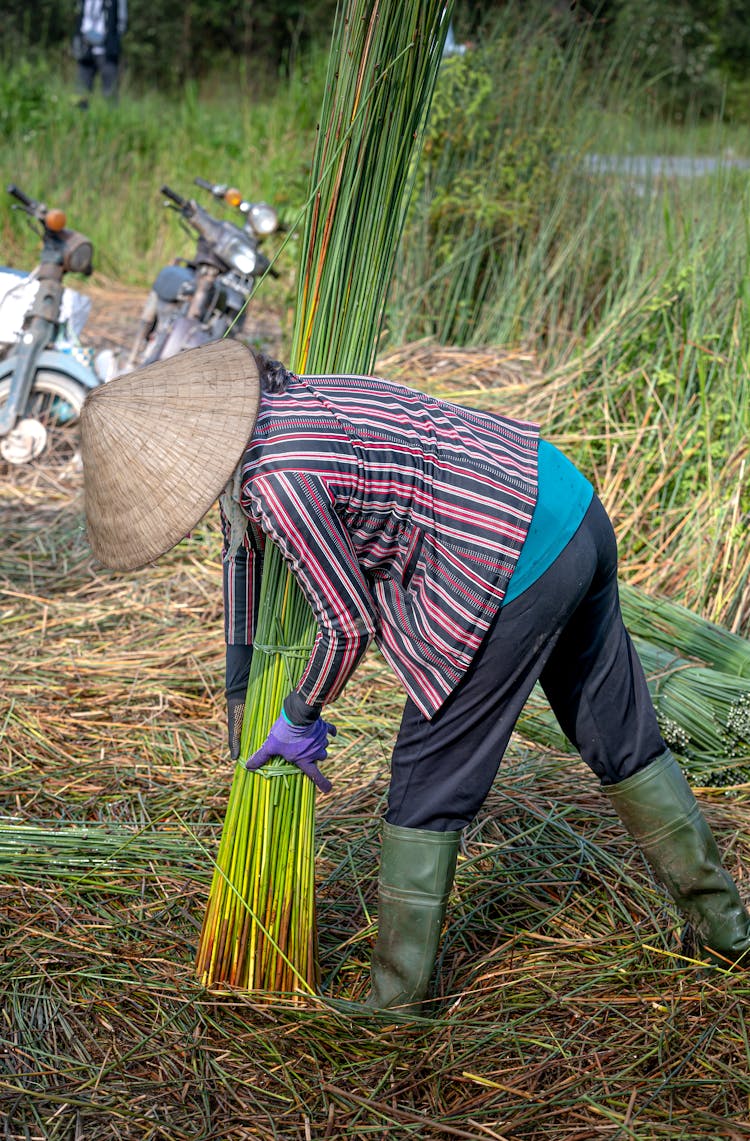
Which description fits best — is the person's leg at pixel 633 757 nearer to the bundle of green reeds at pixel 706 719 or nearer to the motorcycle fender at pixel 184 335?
the bundle of green reeds at pixel 706 719

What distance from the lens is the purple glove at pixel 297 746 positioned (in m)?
1.95

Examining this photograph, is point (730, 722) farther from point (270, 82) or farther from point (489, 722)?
point (270, 82)

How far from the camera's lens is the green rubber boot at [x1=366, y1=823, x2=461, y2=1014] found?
6.40 ft

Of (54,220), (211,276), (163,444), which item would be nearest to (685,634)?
(163,444)

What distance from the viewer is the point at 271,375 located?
5.97ft

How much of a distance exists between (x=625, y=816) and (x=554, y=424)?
2406 millimetres

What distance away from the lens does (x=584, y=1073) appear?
76.2 inches

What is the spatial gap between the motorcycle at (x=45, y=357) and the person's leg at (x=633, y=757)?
3.38 m

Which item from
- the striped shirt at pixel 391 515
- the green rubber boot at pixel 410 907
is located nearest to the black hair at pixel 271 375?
the striped shirt at pixel 391 515

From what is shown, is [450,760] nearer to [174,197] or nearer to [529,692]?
[529,692]

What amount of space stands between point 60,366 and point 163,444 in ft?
11.8

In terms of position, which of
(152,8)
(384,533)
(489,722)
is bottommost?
(152,8)

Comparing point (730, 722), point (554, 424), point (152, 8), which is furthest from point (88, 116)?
point (152, 8)

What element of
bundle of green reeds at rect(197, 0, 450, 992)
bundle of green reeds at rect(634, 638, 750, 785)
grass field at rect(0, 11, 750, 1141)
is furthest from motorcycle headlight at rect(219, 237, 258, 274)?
bundle of green reeds at rect(197, 0, 450, 992)
